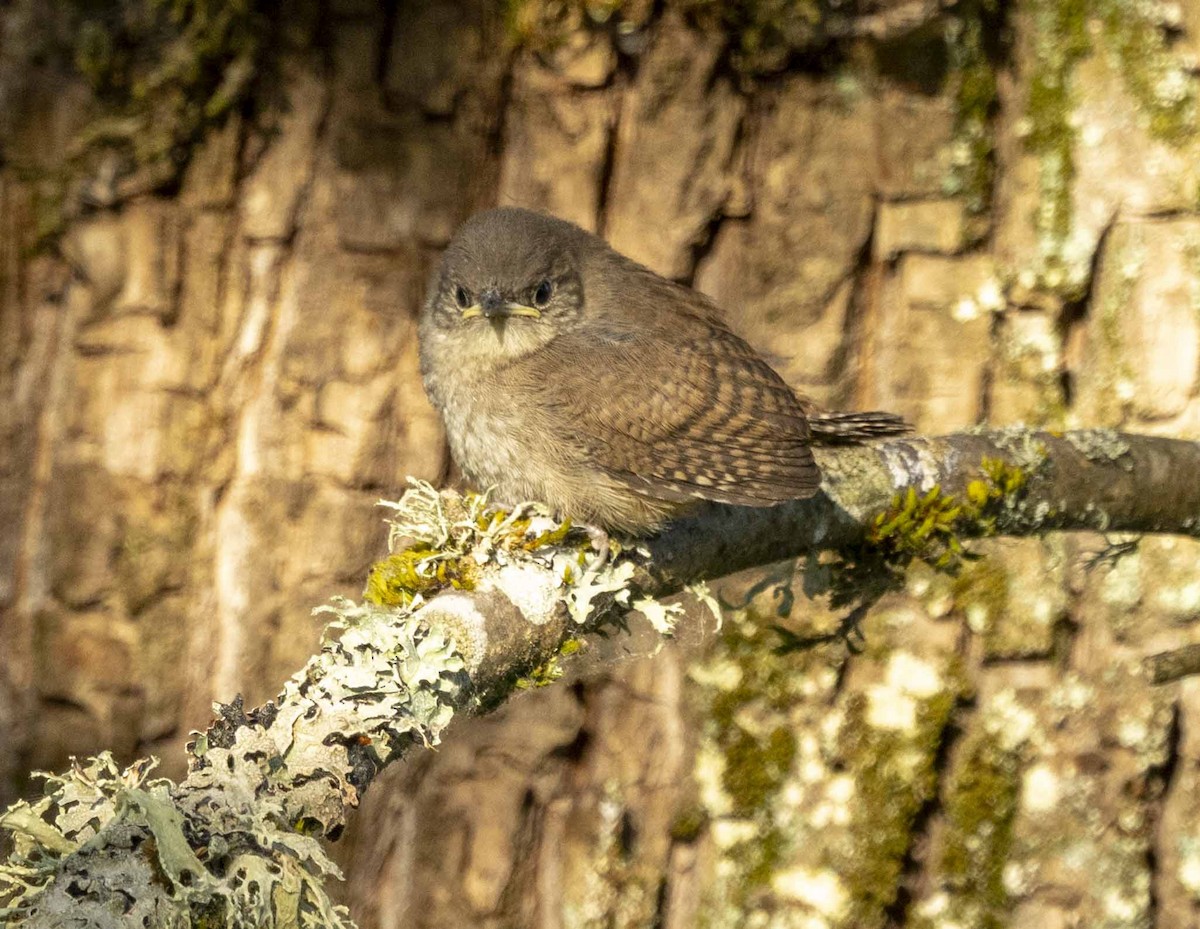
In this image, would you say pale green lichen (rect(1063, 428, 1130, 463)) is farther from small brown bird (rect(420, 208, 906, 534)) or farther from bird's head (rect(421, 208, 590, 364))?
bird's head (rect(421, 208, 590, 364))

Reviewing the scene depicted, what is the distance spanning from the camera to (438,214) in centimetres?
407

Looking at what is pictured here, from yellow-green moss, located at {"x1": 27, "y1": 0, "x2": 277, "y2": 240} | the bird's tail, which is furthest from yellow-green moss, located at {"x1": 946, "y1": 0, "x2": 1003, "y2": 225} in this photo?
yellow-green moss, located at {"x1": 27, "y1": 0, "x2": 277, "y2": 240}

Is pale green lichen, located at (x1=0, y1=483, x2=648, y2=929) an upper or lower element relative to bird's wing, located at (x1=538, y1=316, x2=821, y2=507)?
lower

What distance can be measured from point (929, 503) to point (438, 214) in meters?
1.89

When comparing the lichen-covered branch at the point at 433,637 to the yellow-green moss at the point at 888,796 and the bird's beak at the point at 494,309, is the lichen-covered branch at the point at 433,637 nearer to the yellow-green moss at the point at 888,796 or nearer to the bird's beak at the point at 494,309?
the bird's beak at the point at 494,309

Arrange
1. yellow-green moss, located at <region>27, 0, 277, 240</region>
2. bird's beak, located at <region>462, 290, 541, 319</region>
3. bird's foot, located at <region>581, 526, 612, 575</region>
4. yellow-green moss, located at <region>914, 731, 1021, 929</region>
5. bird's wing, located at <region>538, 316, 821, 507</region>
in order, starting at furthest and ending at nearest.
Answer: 1. yellow-green moss, located at <region>914, 731, 1021, 929</region>
2. yellow-green moss, located at <region>27, 0, 277, 240</region>
3. bird's beak, located at <region>462, 290, 541, 319</region>
4. bird's wing, located at <region>538, 316, 821, 507</region>
5. bird's foot, located at <region>581, 526, 612, 575</region>

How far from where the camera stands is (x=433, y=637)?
2.19 meters

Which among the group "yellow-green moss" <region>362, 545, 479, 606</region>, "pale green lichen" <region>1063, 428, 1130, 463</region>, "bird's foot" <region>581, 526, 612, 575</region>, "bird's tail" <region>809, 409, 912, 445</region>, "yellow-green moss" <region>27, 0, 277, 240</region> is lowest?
"yellow-green moss" <region>362, 545, 479, 606</region>

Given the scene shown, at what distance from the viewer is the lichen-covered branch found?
1.64 metres

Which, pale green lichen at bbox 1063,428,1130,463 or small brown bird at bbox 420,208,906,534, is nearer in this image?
small brown bird at bbox 420,208,906,534

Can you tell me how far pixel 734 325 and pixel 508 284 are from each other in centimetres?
99

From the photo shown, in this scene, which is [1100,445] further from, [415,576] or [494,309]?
[415,576]

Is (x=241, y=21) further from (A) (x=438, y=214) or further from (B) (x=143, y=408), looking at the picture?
(B) (x=143, y=408)

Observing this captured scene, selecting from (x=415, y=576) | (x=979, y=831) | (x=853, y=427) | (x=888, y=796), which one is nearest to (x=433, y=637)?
(x=415, y=576)
